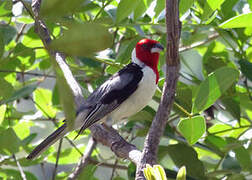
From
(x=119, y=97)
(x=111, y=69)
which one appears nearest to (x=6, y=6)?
(x=111, y=69)

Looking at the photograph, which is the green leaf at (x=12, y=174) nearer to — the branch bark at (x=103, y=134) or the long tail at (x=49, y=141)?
the long tail at (x=49, y=141)

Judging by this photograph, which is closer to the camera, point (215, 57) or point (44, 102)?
point (215, 57)

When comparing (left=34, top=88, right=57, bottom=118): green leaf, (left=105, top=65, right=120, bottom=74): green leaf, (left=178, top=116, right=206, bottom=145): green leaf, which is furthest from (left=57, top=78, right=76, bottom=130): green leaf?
(left=34, top=88, right=57, bottom=118): green leaf

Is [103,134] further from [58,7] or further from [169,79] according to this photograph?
[58,7]

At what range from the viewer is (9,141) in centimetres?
186

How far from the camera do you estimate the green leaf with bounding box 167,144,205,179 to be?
1728mm

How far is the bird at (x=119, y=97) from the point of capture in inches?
80.7

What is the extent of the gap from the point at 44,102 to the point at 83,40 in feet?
6.70

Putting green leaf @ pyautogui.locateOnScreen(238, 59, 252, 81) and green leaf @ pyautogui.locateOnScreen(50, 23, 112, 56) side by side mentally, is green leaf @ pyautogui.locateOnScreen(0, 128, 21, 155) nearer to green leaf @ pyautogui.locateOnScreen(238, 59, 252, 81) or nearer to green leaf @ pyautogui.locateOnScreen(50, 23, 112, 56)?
green leaf @ pyautogui.locateOnScreen(238, 59, 252, 81)

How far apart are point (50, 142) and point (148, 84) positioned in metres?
0.54

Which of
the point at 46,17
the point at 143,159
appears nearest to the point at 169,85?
the point at 143,159

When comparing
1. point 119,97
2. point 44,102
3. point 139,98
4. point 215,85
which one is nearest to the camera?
point 215,85

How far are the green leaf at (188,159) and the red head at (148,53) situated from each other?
480mm

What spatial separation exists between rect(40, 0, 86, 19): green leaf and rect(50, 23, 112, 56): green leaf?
3 cm
